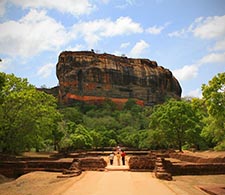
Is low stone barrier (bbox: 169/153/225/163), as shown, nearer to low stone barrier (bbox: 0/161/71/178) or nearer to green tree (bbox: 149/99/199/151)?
green tree (bbox: 149/99/199/151)

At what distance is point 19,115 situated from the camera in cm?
2444

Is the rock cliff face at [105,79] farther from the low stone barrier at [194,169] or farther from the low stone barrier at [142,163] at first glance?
the low stone barrier at [194,169]

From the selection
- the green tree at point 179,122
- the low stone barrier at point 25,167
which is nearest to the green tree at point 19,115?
the low stone barrier at point 25,167

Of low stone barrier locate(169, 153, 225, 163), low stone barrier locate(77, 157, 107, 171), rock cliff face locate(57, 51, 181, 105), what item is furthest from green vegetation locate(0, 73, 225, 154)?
rock cliff face locate(57, 51, 181, 105)

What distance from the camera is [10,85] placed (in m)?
25.7

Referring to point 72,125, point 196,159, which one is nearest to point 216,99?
point 196,159

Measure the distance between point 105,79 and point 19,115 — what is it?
7630 centimetres

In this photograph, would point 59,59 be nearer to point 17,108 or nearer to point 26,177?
point 17,108

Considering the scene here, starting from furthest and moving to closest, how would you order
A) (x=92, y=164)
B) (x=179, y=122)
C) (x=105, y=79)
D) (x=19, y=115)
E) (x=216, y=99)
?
1. (x=105, y=79)
2. (x=179, y=122)
3. (x=19, y=115)
4. (x=216, y=99)
5. (x=92, y=164)

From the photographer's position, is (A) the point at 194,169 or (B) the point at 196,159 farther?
(B) the point at 196,159

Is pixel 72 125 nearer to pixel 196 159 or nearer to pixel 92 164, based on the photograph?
pixel 196 159

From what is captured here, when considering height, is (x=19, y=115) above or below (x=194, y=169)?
above

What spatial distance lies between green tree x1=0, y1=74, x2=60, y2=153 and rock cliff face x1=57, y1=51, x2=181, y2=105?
7288 cm

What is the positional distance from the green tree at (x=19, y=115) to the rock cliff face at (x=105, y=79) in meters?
72.9
